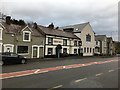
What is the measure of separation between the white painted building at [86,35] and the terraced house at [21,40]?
17245 mm

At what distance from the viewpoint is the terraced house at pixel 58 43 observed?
4704 cm

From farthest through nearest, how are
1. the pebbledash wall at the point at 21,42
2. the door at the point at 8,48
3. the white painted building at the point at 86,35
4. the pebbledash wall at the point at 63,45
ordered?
the white painted building at the point at 86,35 < the pebbledash wall at the point at 63,45 < the pebbledash wall at the point at 21,42 < the door at the point at 8,48

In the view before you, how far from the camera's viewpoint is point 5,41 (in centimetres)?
3647

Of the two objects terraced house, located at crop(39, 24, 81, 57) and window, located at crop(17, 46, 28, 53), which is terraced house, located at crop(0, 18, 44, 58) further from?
terraced house, located at crop(39, 24, 81, 57)

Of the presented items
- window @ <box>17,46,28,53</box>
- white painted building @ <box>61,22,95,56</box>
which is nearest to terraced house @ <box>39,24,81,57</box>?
white painted building @ <box>61,22,95,56</box>

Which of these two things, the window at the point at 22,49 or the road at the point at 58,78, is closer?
the road at the point at 58,78

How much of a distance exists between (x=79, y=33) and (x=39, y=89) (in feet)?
163

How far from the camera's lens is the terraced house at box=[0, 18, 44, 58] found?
3672 cm

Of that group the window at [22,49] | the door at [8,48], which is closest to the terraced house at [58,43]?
the window at [22,49]

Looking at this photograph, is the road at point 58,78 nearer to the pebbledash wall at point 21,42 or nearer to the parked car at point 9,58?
the parked car at point 9,58

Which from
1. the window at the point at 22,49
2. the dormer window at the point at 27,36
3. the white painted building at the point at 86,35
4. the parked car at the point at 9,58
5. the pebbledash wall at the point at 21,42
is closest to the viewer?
the parked car at the point at 9,58

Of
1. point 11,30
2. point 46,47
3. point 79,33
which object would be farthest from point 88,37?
point 11,30

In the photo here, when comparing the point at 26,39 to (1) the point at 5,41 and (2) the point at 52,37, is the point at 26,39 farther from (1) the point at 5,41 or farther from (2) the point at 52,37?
(2) the point at 52,37

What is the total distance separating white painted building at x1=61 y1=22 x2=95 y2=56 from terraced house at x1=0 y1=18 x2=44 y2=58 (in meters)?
17.2
